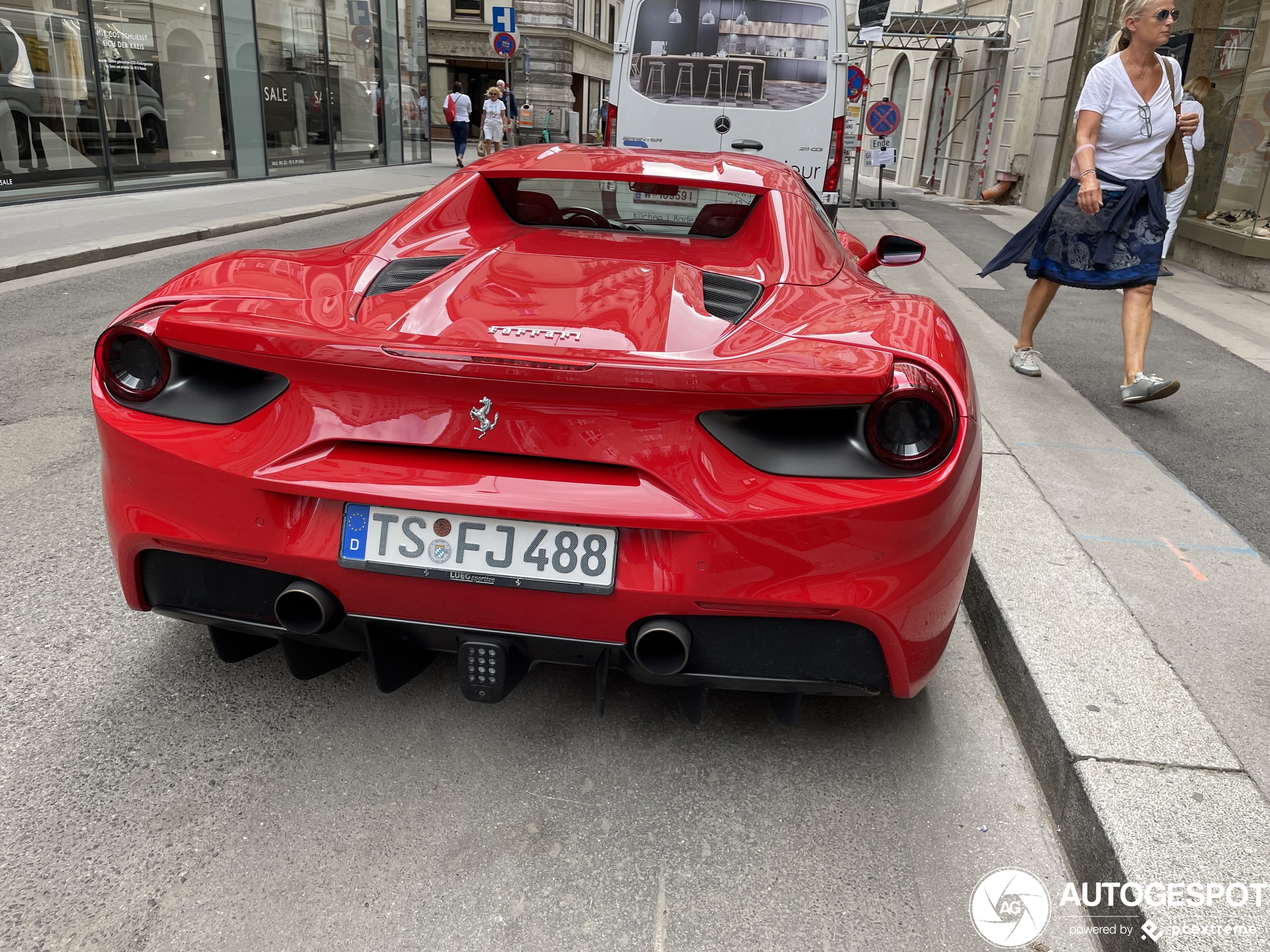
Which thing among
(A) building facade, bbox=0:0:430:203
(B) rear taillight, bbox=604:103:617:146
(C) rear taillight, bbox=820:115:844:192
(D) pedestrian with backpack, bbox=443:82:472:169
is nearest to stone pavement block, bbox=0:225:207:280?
(A) building facade, bbox=0:0:430:203

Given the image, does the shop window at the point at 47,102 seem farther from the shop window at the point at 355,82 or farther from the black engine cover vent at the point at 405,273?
the black engine cover vent at the point at 405,273

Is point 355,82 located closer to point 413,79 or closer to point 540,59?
point 413,79

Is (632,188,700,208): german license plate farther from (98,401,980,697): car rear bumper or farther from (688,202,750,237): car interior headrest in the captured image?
(98,401,980,697): car rear bumper

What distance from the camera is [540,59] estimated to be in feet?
137

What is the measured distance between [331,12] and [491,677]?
21014mm

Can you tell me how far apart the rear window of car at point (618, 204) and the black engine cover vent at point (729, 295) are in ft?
2.02

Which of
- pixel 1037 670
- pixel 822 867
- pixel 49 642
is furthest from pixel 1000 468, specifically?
pixel 49 642

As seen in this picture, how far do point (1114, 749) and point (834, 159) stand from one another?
817cm

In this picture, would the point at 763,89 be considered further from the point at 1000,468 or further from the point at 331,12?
the point at 331,12

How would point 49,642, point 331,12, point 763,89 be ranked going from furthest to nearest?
point 331,12
point 763,89
point 49,642

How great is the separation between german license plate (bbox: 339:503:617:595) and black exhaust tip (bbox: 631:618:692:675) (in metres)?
0.13

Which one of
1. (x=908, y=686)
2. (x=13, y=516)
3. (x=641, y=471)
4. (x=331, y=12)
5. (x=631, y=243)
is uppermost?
(x=331, y=12)

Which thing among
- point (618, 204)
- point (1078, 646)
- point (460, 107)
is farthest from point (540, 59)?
point (1078, 646)

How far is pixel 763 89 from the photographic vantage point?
9414 millimetres
